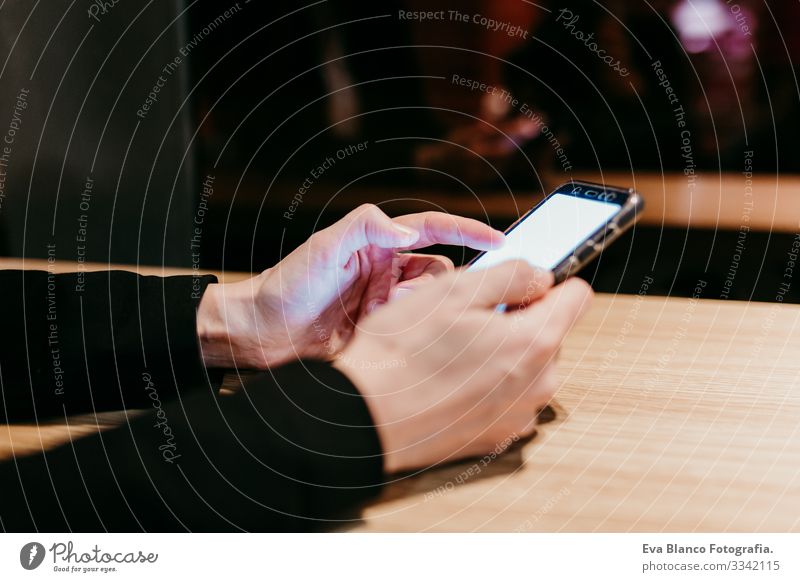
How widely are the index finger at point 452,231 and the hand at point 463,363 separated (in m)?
0.09

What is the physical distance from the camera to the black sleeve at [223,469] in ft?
0.89

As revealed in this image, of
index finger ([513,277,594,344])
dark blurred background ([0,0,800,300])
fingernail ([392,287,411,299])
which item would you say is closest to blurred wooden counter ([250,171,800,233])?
dark blurred background ([0,0,800,300])

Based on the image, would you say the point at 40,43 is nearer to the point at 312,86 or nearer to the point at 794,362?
the point at 312,86

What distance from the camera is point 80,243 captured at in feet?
2.58

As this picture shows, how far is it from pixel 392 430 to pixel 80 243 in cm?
63

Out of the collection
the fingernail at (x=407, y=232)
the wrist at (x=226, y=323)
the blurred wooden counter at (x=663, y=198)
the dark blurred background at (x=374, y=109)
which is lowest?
the wrist at (x=226, y=323)

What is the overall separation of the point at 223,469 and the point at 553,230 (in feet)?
0.65

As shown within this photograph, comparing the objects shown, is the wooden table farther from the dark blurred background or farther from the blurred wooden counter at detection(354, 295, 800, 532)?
the dark blurred background

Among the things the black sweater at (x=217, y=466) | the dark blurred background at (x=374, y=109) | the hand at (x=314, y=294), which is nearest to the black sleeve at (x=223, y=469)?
the black sweater at (x=217, y=466)

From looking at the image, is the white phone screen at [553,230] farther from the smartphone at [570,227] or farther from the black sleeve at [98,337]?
the black sleeve at [98,337]

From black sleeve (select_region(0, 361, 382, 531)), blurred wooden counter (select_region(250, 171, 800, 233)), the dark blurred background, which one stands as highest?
the dark blurred background

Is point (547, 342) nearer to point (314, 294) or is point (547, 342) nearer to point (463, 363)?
point (463, 363)

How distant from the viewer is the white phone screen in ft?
1.09

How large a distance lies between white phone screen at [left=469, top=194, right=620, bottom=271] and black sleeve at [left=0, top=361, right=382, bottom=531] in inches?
Answer: 4.7
